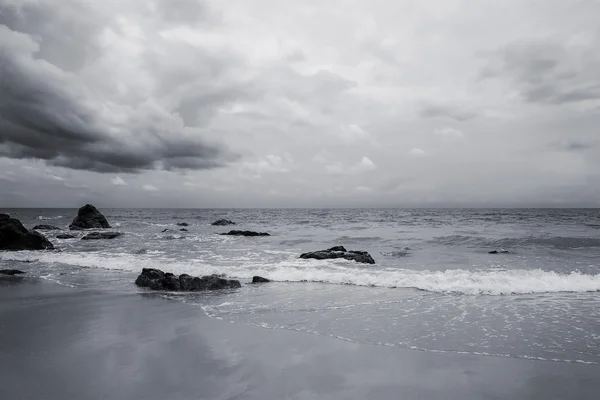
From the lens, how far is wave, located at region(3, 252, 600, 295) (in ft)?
38.0

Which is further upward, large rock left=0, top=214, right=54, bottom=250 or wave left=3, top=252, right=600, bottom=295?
large rock left=0, top=214, right=54, bottom=250

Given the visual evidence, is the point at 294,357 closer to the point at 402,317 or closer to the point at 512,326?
the point at 402,317

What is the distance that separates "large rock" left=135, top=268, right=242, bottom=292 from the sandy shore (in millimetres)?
3669

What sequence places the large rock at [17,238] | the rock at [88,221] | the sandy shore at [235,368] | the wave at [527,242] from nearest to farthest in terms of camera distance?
the sandy shore at [235,368]
the large rock at [17,238]
the wave at [527,242]
the rock at [88,221]

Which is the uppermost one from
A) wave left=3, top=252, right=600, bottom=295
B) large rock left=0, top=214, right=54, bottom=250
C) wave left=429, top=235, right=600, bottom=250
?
large rock left=0, top=214, right=54, bottom=250

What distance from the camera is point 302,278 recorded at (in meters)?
13.6

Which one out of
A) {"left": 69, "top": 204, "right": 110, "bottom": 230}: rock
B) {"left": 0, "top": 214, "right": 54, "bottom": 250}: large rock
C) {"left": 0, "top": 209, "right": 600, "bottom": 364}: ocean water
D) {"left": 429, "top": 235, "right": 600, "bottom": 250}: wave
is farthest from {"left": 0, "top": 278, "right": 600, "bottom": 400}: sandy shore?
{"left": 69, "top": 204, "right": 110, "bottom": 230}: rock

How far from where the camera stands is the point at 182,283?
11695mm

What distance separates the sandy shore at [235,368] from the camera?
4.80 meters

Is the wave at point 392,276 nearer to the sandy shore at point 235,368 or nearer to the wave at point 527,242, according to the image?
the sandy shore at point 235,368

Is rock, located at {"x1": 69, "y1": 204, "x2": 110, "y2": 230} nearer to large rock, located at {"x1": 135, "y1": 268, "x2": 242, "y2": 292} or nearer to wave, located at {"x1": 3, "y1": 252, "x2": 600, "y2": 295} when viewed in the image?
wave, located at {"x1": 3, "y1": 252, "x2": 600, "y2": 295}

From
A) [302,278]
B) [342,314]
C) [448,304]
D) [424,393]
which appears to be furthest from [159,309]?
[448,304]

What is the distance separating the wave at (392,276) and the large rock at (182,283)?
2.38 m

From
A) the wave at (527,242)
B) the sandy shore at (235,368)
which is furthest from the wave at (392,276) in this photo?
the wave at (527,242)
